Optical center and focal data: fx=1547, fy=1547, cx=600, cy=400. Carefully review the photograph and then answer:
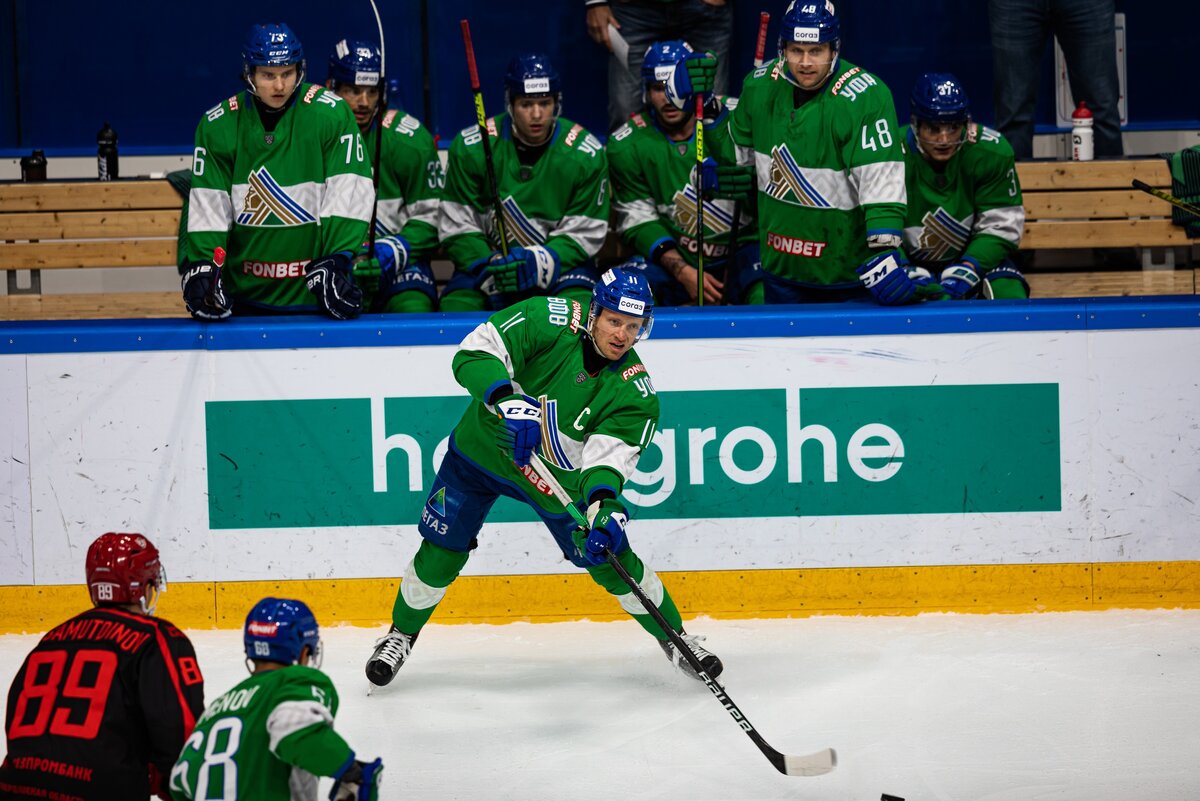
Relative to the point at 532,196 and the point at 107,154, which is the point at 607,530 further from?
the point at 107,154

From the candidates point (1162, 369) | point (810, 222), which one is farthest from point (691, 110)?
point (1162, 369)

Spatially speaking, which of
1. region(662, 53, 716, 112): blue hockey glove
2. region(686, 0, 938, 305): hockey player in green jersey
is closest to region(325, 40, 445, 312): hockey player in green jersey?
region(662, 53, 716, 112): blue hockey glove

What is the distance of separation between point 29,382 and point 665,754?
2460mm

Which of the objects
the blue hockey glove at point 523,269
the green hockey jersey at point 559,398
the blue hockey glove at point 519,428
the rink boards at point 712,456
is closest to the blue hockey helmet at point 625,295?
the green hockey jersey at point 559,398

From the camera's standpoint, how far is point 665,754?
4031 millimetres

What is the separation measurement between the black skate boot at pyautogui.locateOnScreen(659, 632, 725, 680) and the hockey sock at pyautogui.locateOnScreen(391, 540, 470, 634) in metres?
0.68

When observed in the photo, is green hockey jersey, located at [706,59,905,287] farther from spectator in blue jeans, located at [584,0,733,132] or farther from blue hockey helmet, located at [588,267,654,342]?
blue hockey helmet, located at [588,267,654,342]

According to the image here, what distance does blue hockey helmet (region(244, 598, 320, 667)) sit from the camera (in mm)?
2760

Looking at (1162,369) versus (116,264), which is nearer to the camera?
(1162,369)

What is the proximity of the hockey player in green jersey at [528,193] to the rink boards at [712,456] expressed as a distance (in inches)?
30.0

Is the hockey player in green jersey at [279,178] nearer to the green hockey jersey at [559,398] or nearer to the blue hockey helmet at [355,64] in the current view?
the blue hockey helmet at [355,64]

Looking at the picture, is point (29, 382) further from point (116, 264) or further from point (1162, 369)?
point (1162, 369)

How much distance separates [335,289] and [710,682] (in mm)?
1926

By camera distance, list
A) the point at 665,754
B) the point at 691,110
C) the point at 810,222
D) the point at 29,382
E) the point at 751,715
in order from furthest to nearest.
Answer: the point at 691,110 < the point at 810,222 < the point at 29,382 < the point at 751,715 < the point at 665,754
